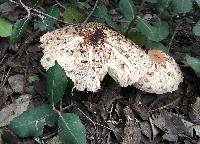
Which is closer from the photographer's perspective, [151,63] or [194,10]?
[151,63]

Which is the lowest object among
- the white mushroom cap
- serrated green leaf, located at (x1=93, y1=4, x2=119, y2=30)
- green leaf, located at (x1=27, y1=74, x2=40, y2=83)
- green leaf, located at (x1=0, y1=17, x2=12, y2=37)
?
green leaf, located at (x1=27, y1=74, x2=40, y2=83)

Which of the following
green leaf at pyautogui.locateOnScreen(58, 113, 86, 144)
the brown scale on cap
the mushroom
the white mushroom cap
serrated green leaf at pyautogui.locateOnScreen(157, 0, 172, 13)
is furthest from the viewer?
serrated green leaf at pyautogui.locateOnScreen(157, 0, 172, 13)

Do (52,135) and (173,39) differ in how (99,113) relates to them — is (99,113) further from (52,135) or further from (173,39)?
(173,39)

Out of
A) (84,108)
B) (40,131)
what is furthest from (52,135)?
(84,108)

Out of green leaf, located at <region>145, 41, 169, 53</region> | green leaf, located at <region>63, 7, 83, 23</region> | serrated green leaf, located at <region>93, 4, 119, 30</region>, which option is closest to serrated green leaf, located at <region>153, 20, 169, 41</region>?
green leaf, located at <region>145, 41, 169, 53</region>

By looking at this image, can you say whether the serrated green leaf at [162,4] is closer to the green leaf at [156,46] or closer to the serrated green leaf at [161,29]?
the serrated green leaf at [161,29]

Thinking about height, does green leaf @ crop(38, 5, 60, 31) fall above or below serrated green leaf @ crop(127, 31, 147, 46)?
above

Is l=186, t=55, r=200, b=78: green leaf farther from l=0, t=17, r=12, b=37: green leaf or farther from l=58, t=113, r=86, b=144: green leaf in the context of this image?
l=0, t=17, r=12, b=37: green leaf

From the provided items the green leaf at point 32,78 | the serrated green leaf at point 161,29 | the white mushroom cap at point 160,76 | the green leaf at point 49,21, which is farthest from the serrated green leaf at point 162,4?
the green leaf at point 32,78
